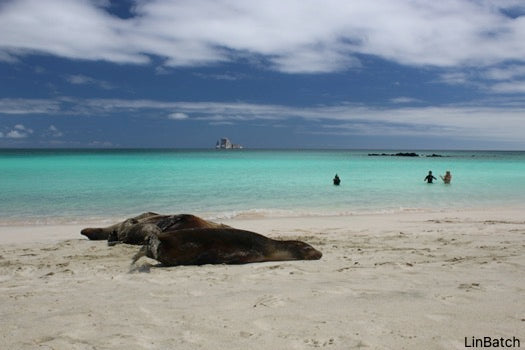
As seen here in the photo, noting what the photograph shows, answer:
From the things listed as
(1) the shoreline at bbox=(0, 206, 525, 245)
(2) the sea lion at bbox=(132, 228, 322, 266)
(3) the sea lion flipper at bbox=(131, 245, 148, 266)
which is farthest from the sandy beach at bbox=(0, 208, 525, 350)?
(1) the shoreline at bbox=(0, 206, 525, 245)

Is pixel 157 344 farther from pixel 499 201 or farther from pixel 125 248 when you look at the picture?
pixel 499 201

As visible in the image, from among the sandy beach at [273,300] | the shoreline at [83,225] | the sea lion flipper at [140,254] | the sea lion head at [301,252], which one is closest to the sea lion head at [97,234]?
the shoreline at [83,225]

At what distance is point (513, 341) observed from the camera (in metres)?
3.55

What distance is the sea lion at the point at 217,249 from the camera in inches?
268

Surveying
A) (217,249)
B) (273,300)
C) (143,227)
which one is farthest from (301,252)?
(143,227)

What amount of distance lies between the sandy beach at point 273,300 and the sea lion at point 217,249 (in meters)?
0.24

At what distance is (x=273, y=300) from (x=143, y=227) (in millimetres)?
5062

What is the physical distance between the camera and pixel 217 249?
22.7 feet

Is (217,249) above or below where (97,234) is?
above

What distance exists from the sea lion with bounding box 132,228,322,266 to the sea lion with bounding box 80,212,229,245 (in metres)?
1.27

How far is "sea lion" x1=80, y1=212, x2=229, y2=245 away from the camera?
330 inches

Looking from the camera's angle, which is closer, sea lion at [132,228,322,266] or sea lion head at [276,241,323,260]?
sea lion at [132,228,322,266]

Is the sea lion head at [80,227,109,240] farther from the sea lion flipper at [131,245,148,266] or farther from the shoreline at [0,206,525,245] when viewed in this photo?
the sea lion flipper at [131,245,148,266]

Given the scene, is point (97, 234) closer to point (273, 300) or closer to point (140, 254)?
point (140, 254)
